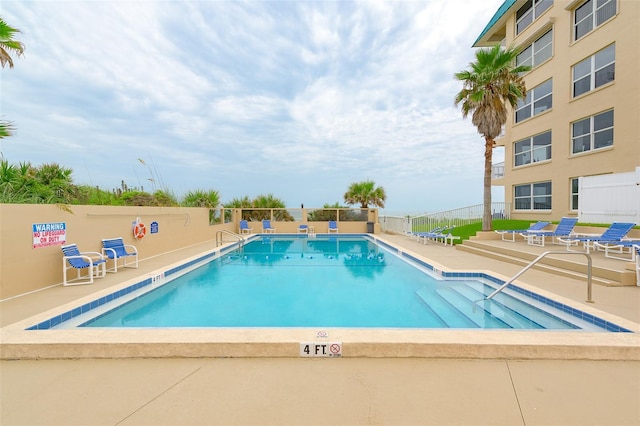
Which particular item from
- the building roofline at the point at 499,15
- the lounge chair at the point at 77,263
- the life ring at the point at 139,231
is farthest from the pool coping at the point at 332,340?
the building roofline at the point at 499,15

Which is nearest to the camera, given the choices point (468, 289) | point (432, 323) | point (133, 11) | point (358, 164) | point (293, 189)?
point (432, 323)

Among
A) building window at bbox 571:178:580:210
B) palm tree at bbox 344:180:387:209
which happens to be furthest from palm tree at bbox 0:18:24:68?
building window at bbox 571:178:580:210

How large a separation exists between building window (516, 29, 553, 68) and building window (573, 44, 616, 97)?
2.22 meters

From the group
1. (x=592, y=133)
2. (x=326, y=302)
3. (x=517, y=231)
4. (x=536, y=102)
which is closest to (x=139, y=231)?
(x=326, y=302)

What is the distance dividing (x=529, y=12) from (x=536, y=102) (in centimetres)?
492

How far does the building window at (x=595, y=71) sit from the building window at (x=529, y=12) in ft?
13.2

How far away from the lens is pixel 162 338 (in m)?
3.02

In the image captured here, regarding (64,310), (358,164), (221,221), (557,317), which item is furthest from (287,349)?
(358,164)

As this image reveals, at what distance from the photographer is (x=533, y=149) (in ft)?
49.2

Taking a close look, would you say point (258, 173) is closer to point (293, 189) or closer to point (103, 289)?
point (293, 189)

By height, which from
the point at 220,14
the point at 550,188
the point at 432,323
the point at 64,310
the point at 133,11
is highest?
the point at 220,14

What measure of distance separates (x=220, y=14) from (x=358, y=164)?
1579 cm

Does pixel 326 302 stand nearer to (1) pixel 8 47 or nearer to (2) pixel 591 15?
(1) pixel 8 47

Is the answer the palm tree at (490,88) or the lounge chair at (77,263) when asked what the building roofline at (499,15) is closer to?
the palm tree at (490,88)
